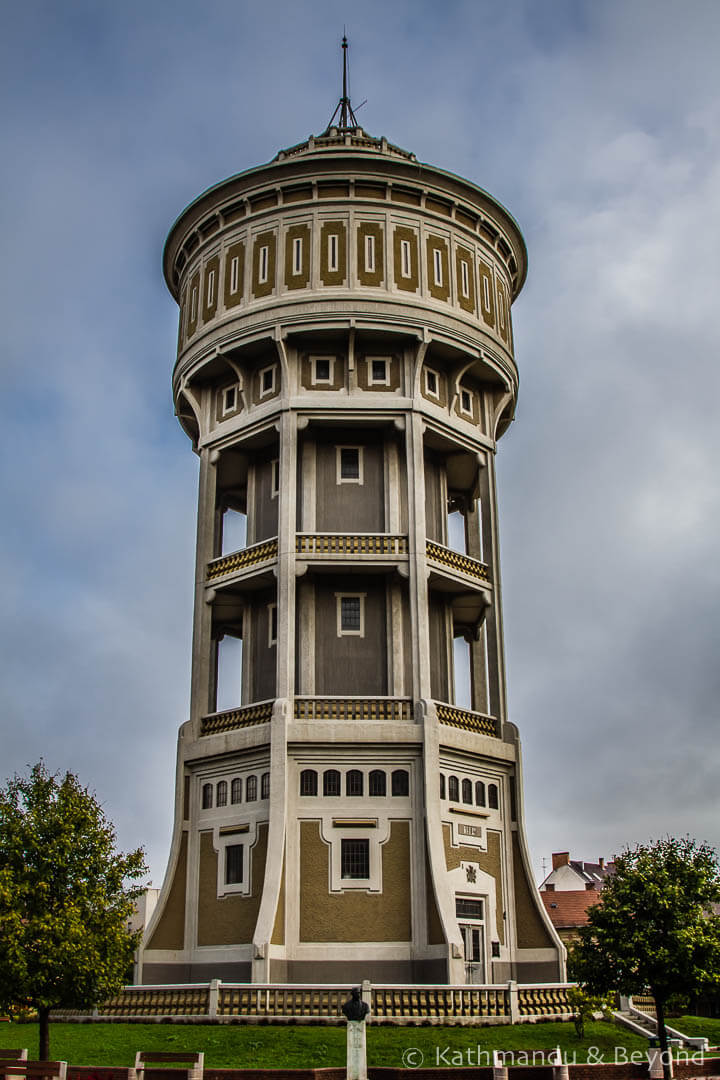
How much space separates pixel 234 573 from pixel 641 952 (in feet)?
60.0

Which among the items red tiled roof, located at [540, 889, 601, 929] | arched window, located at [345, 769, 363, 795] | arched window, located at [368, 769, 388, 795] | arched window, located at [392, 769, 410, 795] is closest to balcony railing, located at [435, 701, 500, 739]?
arched window, located at [392, 769, 410, 795]

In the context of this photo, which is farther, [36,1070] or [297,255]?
[297,255]

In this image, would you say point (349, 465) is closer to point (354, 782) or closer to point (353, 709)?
point (353, 709)

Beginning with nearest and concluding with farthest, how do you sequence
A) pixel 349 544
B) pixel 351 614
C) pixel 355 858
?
1. pixel 355 858
2. pixel 349 544
3. pixel 351 614

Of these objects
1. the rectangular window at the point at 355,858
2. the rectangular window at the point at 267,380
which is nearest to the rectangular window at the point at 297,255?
the rectangular window at the point at 267,380

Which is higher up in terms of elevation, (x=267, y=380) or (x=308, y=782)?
(x=267, y=380)

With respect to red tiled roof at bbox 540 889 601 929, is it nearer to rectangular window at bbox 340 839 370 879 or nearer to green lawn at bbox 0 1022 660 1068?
rectangular window at bbox 340 839 370 879

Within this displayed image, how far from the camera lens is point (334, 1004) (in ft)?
96.6

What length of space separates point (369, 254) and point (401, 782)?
18.5 metres

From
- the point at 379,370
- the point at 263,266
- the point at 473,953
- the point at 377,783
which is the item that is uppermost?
the point at 263,266

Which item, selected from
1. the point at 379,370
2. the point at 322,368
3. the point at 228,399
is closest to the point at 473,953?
the point at 379,370

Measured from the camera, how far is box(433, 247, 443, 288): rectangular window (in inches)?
1668

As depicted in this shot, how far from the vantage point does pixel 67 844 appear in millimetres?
27219

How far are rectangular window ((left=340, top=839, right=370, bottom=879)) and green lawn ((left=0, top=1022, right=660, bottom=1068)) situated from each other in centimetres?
646
